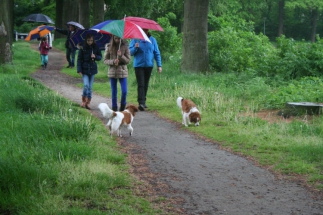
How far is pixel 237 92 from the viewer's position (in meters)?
15.7

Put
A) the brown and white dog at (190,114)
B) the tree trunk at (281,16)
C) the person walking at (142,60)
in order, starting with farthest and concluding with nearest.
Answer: the tree trunk at (281,16) → the person walking at (142,60) → the brown and white dog at (190,114)

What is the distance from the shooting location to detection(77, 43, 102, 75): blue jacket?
44.5 ft

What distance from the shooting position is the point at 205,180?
7371 mm

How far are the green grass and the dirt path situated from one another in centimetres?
33

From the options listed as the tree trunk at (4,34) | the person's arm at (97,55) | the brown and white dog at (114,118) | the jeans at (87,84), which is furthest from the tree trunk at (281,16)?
the brown and white dog at (114,118)

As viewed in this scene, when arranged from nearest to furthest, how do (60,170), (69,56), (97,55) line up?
(60,170), (97,55), (69,56)

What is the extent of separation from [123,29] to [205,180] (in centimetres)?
565

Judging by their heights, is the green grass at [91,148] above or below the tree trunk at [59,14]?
below

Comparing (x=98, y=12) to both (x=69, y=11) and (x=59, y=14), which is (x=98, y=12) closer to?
(x=69, y=11)

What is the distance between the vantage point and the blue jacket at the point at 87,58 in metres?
13.6

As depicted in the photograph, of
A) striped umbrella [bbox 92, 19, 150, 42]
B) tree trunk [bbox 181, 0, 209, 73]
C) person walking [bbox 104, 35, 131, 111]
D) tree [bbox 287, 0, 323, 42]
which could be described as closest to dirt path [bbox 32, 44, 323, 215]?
person walking [bbox 104, 35, 131, 111]

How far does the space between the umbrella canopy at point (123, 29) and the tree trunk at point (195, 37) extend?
7849 millimetres

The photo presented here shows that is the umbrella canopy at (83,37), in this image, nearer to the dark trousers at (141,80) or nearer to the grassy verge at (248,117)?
the grassy verge at (248,117)

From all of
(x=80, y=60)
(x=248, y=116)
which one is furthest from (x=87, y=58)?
(x=248, y=116)
